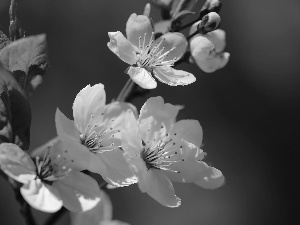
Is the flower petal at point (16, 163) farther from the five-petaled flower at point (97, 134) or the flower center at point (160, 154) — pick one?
the flower center at point (160, 154)

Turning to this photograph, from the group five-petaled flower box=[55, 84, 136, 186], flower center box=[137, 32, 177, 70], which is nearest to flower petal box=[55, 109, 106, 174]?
five-petaled flower box=[55, 84, 136, 186]

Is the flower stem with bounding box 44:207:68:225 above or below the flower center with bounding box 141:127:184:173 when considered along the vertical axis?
below

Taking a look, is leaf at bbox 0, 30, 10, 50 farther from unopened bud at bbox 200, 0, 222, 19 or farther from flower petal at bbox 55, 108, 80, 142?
unopened bud at bbox 200, 0, 222, 19

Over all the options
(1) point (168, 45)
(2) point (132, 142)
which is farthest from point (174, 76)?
(2) point (132, 142)

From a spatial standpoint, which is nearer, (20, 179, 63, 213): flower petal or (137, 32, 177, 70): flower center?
(20, 179, 63, 213): flower petal

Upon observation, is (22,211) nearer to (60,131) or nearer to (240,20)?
(60,131)

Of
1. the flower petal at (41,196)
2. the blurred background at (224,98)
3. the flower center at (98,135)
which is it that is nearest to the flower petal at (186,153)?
the flower center at (98,135)

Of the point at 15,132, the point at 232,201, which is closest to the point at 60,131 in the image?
the point at 15,132

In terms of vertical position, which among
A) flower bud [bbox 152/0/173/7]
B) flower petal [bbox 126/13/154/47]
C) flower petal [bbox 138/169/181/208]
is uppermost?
flower bud [bbox 152/0/173/7]
